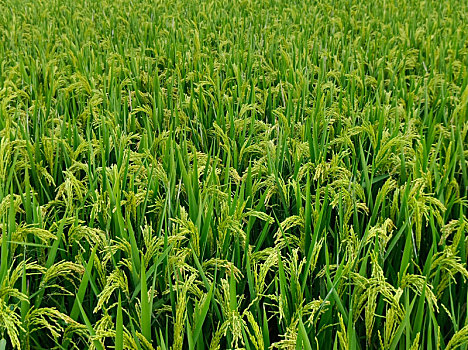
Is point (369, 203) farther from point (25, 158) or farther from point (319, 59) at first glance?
point (319, 59)

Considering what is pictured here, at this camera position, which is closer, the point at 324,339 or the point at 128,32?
the point at 324,339

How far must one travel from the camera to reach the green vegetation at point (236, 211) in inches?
49.6

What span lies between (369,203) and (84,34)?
3598mm

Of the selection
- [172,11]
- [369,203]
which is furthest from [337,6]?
[369,203]

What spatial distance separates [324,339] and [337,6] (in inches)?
220

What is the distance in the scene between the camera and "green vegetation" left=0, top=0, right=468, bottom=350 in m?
1.26

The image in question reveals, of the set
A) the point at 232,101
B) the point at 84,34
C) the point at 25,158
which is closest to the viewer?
the point at 25,158

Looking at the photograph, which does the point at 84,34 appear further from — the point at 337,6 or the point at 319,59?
the point at 337,6

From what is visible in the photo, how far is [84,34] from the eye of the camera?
181 inches

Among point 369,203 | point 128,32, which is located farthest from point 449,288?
point 128,32

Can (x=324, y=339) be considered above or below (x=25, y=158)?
below

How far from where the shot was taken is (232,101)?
2.63 metres

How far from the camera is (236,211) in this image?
154 cm

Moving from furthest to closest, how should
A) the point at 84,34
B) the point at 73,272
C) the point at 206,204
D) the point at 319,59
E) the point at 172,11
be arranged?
1. the point at 172,11
2. the point at 84,34
3. the point at 319,59
4. the point at 206,204
5. the point at 73,272
